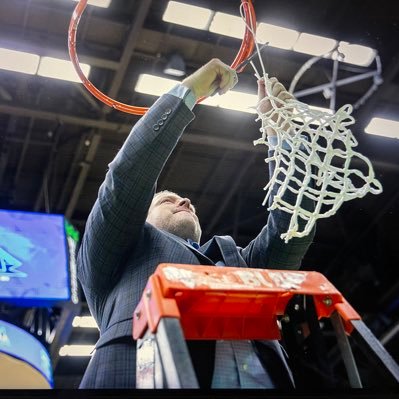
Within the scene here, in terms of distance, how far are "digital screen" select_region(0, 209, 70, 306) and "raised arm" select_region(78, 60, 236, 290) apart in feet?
7.97

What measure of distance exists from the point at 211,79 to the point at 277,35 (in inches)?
111

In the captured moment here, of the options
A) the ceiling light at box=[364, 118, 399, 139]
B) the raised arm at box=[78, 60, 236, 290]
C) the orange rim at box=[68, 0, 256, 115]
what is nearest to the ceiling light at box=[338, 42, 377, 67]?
the ceiling light at box=[364, 118, 399, 139]

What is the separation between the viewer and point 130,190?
153 cm

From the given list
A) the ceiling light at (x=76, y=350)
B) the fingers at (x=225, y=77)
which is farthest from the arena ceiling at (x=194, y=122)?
the fingers at (x=225, y=77)

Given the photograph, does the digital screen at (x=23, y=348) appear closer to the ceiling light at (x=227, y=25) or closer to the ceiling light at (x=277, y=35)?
the ceiling light at (x=227, y=25)

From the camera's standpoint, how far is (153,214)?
204 cm

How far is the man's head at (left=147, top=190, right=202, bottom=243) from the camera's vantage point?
194 cm

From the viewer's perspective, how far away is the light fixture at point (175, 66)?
450 cm

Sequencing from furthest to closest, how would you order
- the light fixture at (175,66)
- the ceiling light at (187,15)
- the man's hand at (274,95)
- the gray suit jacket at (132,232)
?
1. the light fixture at (175,66)
2. the ceiling light at (187,15)
3. the man's hand at (274,95)
4. the gray suit jacket at (132,232)

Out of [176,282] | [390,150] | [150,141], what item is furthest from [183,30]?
[176,282]

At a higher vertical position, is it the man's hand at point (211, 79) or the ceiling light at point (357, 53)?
the ceiling light at point (357, 53)

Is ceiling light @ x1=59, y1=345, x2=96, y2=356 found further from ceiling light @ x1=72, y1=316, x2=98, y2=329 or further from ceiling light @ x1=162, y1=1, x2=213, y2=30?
ceiling light @ x1=162, y1=1, x2=213, y2=30

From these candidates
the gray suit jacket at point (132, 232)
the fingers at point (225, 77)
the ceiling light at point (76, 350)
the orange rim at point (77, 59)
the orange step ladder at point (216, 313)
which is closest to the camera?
the orange step ladder at point (216, 313)

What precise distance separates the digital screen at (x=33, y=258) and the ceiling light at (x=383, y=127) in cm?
270
